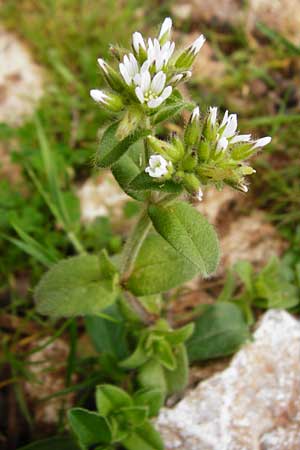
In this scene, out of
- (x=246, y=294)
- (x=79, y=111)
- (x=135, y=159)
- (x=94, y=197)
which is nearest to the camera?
(x=135, y=159)

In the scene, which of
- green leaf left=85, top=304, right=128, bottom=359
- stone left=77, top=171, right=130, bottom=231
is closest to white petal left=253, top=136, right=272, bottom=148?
green leaf left=85, top=304, right=128, bottom=359

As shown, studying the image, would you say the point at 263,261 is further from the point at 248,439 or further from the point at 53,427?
the point at 53,427

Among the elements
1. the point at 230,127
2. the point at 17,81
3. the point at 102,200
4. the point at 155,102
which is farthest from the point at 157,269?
the point at 17,81

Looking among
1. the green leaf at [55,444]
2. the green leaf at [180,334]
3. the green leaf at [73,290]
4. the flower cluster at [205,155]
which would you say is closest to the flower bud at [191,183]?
the flower cluster at [205,155]

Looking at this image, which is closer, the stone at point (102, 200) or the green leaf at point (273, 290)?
the green leaf at point (273, 290)

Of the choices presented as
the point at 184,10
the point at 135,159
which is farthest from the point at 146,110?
the point at 184,10

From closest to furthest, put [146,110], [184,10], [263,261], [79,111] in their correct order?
[146,110] → [263,261] → [79,111] → [184,10]

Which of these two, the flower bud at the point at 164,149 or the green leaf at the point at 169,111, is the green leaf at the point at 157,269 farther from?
the green leaf at the point at 169,111
